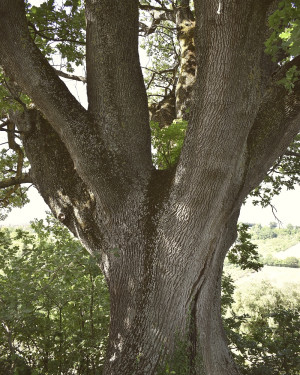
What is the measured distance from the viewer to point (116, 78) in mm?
3875

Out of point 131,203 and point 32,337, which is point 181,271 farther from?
point 32,337

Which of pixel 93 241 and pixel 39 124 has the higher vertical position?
pixel 39 124

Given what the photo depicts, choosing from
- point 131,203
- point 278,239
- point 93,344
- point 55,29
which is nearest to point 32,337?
point 93,344

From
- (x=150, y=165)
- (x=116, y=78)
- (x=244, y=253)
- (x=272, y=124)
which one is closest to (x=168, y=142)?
(x=150, y=165)

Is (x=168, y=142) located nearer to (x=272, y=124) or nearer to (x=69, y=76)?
(x=272, y=124)

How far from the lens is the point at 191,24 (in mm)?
6199

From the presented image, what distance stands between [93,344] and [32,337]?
109 centimetres

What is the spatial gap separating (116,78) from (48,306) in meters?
3.80

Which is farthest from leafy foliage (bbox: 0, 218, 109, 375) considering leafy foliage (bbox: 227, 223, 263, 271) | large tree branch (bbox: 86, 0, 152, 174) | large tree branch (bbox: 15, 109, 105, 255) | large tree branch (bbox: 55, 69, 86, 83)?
leafy foliage (bbox: 227, 223, 263, 271)

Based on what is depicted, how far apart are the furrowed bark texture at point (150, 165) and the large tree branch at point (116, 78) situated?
0.01 m

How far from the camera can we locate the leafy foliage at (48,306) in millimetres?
3625

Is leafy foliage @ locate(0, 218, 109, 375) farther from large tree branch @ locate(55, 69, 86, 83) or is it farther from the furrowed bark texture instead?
large tree branch @ locate(55, 69, 86, 83)

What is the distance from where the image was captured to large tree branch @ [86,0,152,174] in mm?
3859

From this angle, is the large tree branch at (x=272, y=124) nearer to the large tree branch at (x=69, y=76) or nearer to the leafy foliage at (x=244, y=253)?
the leafy foliage at (x=244, y=253)
